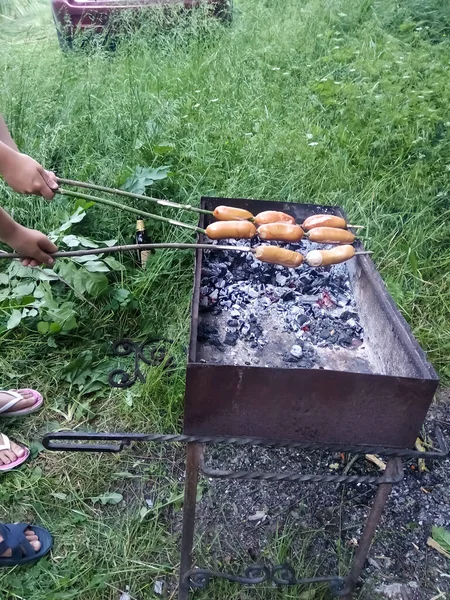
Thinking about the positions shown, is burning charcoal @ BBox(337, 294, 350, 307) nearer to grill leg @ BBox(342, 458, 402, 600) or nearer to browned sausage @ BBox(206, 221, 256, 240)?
browned sausage @ BBox(206, 221, 256, 240)

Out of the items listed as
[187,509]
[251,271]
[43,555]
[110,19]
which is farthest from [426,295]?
[110,19]

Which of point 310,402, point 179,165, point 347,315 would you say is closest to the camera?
point 310,402

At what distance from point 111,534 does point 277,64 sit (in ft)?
16.7

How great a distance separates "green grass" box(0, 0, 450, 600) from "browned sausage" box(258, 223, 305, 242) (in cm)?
106

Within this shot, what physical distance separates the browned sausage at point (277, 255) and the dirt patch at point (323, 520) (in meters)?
1.10

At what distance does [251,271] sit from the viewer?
7.76 feet

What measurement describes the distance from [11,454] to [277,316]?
1448 millimetres

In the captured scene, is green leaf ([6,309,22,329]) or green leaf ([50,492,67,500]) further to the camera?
green leaf ([6,309,22,329])

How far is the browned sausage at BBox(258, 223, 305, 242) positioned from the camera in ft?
6.50

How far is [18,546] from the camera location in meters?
1.95

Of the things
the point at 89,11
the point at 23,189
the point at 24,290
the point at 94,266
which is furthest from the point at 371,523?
the point at 89,11

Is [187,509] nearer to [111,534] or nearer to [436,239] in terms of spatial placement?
[111,534]

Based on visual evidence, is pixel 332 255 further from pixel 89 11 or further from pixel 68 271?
pixel 89 11

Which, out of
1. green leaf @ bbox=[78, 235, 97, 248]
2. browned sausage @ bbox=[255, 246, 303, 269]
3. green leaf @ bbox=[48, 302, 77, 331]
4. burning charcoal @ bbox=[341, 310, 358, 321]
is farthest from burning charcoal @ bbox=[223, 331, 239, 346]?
green leaf @ bbox=[78, 235, 97, 248]
